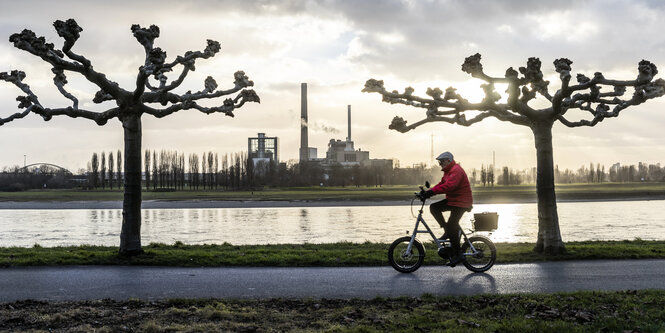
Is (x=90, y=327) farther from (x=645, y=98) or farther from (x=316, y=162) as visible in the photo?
(x=316, y=162)

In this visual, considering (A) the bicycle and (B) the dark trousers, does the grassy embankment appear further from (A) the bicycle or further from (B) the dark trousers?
(B) the dark trousers

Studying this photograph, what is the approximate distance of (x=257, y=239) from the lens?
78.2ft

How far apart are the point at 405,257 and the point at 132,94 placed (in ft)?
24.5

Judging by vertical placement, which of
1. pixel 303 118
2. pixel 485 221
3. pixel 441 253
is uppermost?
pixel 303 118

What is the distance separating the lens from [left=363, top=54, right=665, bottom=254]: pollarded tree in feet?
45.7

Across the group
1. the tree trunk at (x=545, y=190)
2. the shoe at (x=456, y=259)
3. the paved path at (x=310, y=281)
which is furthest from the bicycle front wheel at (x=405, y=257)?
the tree trunk at (x=545, y=190)

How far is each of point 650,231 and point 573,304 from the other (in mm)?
20963

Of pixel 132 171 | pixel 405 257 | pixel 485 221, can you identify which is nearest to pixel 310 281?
pixel 405 257

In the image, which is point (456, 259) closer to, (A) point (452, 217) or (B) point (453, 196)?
(A) point (452, 217)

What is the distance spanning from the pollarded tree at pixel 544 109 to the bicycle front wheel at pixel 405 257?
13.9 ft

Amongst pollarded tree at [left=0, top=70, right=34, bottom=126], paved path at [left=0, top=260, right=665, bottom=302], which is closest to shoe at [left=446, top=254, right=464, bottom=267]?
paved path at [left=0, top=260, right=665, bottom=302]

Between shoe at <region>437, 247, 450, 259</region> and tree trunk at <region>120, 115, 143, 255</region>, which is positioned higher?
tree trunk at <region>120, 115, 143, 255</region>

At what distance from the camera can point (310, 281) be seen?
10.3 metres

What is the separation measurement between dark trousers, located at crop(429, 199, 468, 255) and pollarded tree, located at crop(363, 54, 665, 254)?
3757 millimetres
